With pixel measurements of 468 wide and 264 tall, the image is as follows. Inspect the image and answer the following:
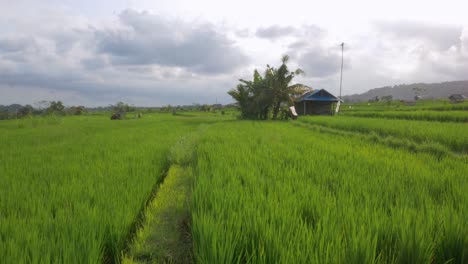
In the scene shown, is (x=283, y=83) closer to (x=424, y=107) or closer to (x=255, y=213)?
(x=424, y=107)

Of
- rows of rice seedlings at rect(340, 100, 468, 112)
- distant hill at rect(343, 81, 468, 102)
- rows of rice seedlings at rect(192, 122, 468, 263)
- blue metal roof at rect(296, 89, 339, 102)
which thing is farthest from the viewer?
distant hill at rect(343, 81, 468, 102)

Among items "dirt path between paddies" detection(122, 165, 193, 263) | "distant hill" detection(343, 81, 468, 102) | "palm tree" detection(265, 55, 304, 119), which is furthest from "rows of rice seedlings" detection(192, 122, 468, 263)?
"distant hill" detection(343, 81, 468, 102)

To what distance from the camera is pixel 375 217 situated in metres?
1.49

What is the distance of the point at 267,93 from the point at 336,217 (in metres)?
17.0

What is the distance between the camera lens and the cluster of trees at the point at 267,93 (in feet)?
58.2

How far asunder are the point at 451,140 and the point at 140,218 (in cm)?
696

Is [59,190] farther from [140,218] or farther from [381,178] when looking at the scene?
[381,178]

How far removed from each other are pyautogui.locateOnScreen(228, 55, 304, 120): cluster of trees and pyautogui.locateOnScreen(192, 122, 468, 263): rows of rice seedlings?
49.9 ft

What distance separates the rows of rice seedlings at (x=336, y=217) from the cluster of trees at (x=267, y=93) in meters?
15.2

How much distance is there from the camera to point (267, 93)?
1800 cm

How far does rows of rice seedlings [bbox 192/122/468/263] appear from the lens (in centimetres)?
119

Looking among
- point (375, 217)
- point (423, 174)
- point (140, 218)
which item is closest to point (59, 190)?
point (140, 218)

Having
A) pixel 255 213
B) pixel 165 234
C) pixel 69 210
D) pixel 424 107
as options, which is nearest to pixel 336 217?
pixel 255 213

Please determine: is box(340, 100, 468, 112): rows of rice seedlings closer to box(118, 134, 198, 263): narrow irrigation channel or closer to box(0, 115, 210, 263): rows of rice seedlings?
box(118, 134, 198, 263): narrow irrigation channel
